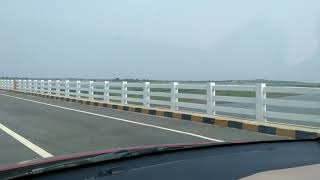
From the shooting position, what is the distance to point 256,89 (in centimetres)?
1639

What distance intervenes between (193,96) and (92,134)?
242 inches

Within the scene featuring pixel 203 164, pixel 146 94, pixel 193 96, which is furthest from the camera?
pixel 146 94

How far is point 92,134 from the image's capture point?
47.8 feet

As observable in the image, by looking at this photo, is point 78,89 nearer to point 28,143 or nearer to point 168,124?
point 168,124

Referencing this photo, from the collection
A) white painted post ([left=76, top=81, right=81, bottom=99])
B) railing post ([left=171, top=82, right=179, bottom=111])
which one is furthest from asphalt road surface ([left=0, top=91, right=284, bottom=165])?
white painted post ([left=76, top=81, right=81, bottom=99])

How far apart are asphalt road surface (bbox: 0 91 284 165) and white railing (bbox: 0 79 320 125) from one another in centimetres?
99

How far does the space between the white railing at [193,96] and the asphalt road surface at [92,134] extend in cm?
99

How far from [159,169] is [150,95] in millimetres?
20525

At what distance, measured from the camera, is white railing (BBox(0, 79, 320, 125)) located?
49.9 ft

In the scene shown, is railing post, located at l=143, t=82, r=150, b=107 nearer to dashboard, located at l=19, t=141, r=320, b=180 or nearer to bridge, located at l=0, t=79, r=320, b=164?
bridge, located at l=0, t=79, r=320, b=164

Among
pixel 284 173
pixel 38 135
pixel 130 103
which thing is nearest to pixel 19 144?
pixel 38 135

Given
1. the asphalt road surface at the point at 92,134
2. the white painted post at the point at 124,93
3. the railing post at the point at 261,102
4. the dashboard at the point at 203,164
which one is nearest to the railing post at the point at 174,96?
the asphalt road surface at the point at 92,134

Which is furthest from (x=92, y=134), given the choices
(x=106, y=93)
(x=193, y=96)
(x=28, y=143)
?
(x=106, y=93)

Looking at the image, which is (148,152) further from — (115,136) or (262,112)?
(262,112)
